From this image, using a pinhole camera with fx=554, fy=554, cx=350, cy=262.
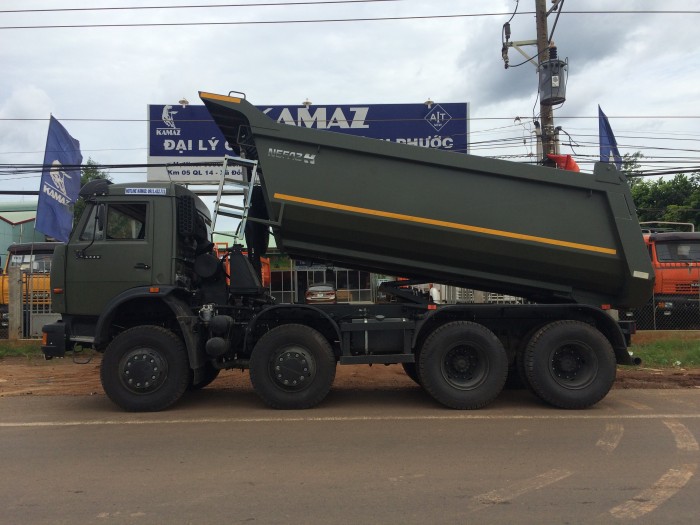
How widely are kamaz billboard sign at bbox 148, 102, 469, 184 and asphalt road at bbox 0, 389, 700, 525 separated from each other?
417 inches

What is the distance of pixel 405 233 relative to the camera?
6809 mm

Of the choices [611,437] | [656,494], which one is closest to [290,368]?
[611,437]

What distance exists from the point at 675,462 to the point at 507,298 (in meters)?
3.59

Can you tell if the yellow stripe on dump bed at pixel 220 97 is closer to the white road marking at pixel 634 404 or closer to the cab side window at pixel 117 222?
the cab side window at pixel 117 222

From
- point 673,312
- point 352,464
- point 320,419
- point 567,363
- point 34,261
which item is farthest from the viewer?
point 34,261

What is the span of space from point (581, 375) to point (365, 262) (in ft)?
10.3

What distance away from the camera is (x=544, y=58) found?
45.9ft

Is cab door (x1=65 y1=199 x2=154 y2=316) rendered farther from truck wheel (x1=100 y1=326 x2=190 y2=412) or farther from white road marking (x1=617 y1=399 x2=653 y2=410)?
white road marking (x1=617 y1=399 x2=653 y2=410)

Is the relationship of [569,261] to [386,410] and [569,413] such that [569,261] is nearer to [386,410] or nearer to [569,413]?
[569,413]

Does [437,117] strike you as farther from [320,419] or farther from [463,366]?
[320,419]

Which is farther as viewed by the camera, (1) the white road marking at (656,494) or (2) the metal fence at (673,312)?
(2) the metal fence at (673,312)

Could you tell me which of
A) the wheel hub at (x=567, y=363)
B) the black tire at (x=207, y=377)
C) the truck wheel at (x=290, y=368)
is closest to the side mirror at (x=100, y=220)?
the black tire at (x=207, y=377)

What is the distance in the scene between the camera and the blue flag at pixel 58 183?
541 inches

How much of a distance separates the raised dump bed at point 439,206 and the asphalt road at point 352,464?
1.99 m
